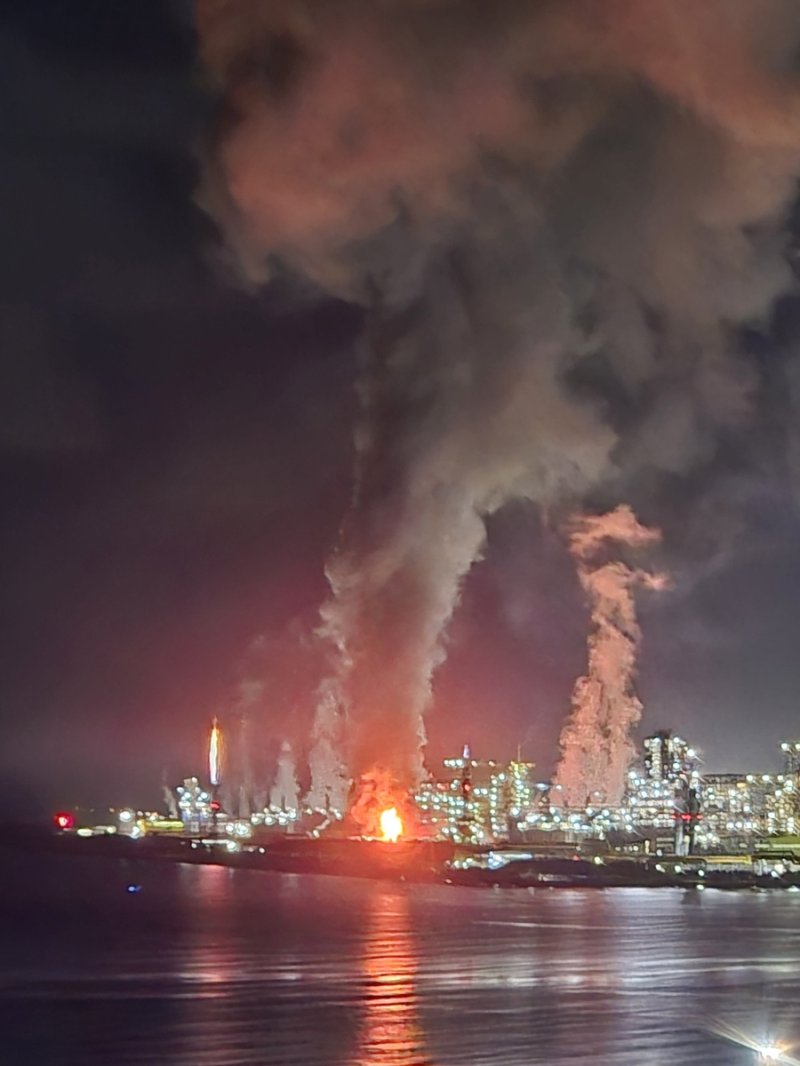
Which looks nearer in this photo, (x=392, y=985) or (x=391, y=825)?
(x=392, y=985)

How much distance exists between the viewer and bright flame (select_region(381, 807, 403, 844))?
140250mm

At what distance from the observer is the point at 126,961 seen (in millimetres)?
45156

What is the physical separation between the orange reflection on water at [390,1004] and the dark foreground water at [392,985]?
0.08m

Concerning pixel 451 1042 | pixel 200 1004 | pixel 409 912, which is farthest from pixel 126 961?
pixel 409 912

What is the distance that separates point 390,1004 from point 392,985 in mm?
3896

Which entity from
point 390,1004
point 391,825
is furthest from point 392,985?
point 391,825

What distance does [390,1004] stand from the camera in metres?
32.1

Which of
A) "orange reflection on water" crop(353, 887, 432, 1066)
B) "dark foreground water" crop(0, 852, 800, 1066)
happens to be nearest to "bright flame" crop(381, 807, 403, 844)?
"dark foreground water" crop(0, 852, 800, 1066)

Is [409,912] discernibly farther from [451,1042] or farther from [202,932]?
[451,1042]

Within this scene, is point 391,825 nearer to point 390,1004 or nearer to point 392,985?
point 392,985

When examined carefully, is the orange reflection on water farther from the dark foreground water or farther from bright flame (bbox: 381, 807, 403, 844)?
bright flame (bbox: 381, 807, 403, 844)

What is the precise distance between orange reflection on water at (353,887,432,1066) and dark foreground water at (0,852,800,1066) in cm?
8

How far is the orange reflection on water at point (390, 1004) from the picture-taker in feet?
83.6

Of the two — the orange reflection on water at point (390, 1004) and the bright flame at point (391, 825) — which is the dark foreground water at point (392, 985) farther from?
the bright flame at point (391, 825)
